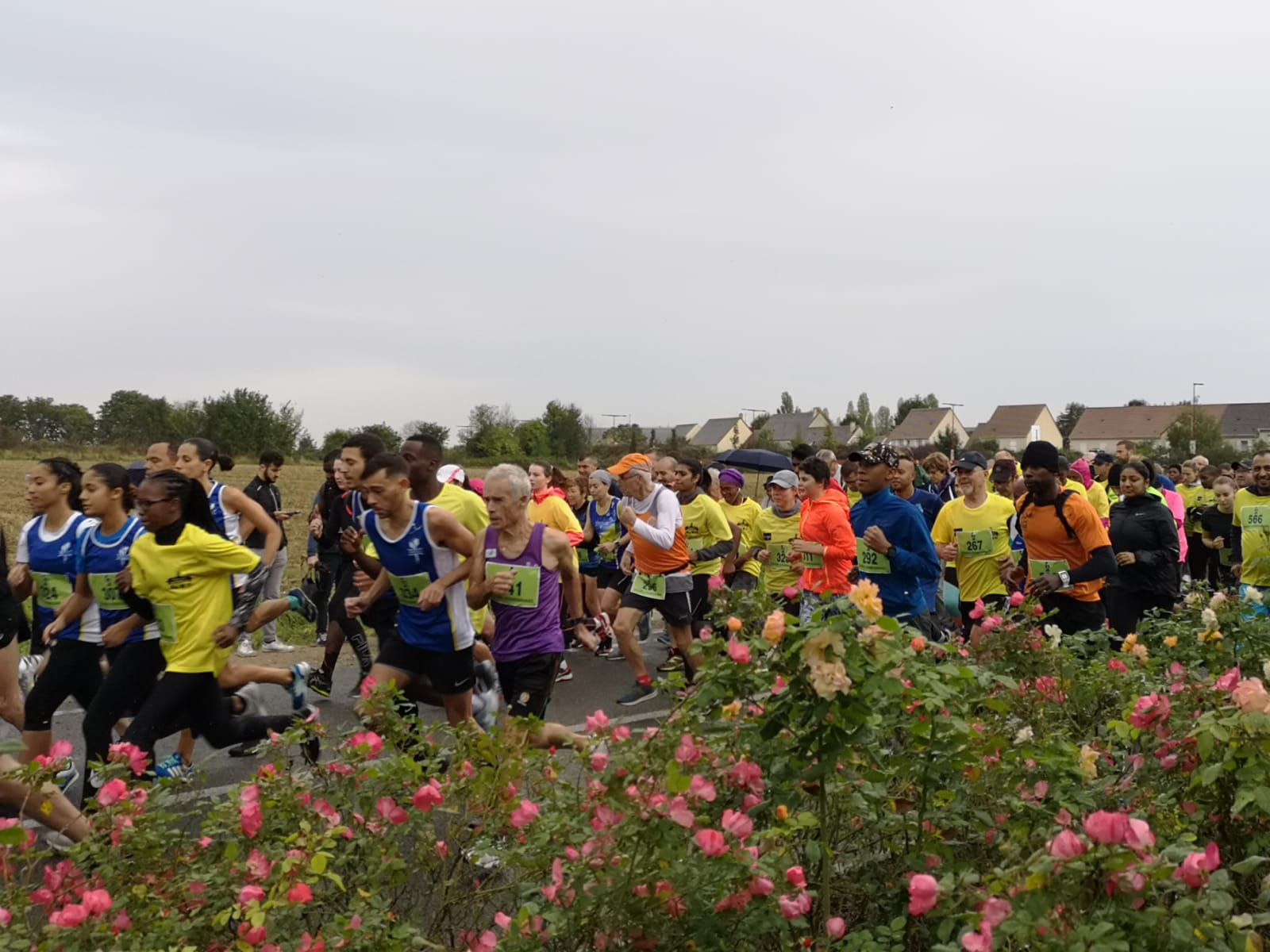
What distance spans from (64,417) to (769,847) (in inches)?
3909

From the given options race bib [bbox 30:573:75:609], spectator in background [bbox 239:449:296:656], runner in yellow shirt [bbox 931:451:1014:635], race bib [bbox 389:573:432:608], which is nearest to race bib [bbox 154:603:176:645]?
race bib [bbox 389:573:432:608]

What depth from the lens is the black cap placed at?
6809mm

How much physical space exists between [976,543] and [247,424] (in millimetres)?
59949

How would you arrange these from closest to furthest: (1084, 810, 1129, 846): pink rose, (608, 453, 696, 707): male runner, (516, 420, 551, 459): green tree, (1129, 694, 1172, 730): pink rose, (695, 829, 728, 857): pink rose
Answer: (1084, 810, 1129, 846): pink rose → (695, 829, 728, 857): pink rose → (1129, 694, 1172, 730): pink rose → (608, 453, 696, 707): male runner → (516, 420, 551, 459): green tree

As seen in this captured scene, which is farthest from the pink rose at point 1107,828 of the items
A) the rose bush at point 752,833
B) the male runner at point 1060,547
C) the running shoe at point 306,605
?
the running shoe at point 306,605

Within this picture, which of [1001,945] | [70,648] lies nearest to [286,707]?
[70,648]

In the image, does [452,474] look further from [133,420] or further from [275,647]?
[133,420]

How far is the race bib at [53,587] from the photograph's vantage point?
6250 millimetres

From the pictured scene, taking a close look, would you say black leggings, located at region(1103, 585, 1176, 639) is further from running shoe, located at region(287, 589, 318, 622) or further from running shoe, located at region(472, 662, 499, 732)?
running shoe, located at region(287, 589, 318, 622)

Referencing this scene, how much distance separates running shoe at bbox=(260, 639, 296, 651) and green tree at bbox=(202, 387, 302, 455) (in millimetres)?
52018

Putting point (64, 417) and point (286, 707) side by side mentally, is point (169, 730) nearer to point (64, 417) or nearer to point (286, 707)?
point (286, 707)

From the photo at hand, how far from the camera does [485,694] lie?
21.0ft

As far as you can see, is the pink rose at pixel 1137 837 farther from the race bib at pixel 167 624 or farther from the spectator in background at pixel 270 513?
the spectator in background at pixel 270 513

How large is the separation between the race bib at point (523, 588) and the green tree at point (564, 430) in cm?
6278
